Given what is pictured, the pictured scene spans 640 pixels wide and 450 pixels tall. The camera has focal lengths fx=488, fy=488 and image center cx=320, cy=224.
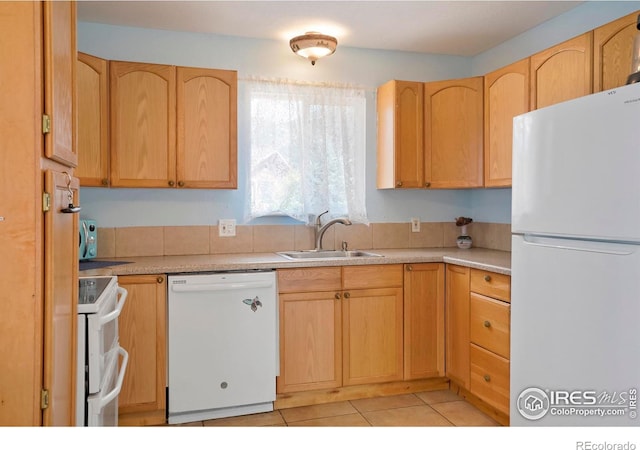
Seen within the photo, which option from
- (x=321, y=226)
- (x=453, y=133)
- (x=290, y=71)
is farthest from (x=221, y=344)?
(x=453, y=133)

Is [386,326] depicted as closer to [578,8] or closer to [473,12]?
[473,12]

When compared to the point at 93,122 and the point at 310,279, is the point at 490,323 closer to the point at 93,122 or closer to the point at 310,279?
the point at 310,279

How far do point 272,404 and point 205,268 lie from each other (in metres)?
0.90

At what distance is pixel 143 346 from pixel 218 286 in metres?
0.49

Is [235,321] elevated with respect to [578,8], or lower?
lower

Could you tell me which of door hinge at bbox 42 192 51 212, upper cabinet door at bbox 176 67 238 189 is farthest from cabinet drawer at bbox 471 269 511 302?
door hinge at bbox 42 192 51 212

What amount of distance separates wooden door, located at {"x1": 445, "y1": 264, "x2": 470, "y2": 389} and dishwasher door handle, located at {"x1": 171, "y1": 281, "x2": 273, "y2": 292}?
1.11 m

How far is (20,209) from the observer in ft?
3.72

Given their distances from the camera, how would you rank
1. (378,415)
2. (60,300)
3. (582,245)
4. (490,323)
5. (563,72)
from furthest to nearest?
(378,415), (490,323), (563,72), (582,245), (60,300)

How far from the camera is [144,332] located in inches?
100

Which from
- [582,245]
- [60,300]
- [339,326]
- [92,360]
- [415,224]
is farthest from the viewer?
[415,224]

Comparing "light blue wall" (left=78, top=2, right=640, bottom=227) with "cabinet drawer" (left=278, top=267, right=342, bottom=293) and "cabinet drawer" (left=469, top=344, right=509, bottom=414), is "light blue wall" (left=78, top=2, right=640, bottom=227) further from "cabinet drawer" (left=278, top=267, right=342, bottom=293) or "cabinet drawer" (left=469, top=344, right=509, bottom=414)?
"cabinet drawer" (left=469, top=344, right=509, bottom=414)

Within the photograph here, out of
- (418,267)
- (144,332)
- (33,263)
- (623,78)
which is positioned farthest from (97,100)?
(623,78)

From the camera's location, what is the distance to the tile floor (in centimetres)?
266
